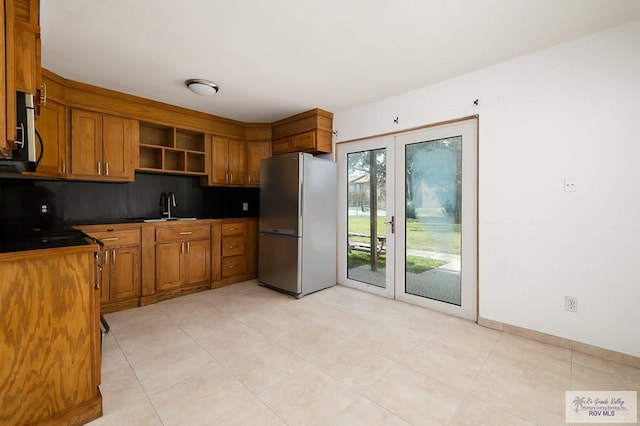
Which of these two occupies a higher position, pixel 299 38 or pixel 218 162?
pixel 299 38

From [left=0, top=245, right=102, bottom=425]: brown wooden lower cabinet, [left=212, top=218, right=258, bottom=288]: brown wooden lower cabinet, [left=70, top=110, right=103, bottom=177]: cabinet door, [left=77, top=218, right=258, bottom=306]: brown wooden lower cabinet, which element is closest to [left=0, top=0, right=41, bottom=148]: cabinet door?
[left=0, top=245, right=102, bottom=425]: brown wooden lower cabinet

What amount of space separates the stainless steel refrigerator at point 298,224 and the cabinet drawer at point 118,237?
152cm

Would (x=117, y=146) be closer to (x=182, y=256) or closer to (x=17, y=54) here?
(x=182, y=256)

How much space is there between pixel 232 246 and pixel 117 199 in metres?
1.57

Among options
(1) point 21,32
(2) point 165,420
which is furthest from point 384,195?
(1) point 21,32

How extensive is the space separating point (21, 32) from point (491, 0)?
2.75 metres

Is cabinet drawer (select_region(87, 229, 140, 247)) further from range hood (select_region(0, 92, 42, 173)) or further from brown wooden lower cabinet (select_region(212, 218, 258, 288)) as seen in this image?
range hood (select_region(0, 92, 42, 173))

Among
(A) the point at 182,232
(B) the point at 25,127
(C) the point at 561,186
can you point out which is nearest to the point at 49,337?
(B) the point at 25,127

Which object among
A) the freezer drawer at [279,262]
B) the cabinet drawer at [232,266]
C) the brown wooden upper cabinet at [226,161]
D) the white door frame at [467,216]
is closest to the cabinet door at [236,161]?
the brown wooden upper cabinet at [226,161]

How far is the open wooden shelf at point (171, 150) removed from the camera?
3.77 m

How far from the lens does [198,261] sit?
3.77 metres

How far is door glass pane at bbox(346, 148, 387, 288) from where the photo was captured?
12.1ft

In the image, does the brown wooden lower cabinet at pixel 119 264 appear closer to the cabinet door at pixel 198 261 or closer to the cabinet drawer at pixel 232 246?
the cabinet door at pixel 198 261

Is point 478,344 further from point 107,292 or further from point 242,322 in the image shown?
point 107,292
